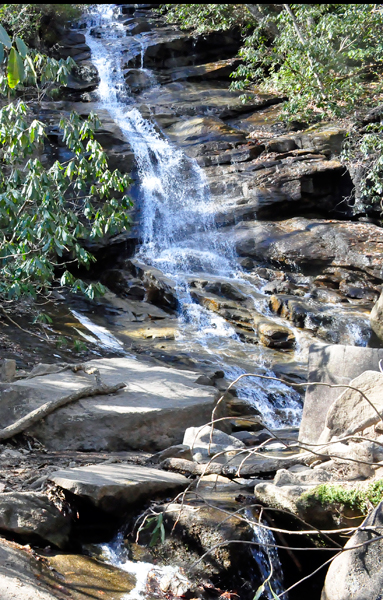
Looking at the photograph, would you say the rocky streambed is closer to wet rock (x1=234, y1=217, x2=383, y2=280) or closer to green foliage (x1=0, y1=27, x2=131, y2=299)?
wet rock (x1=234, y1=217, x2=383, y2=280)

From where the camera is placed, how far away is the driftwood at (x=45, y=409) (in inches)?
229

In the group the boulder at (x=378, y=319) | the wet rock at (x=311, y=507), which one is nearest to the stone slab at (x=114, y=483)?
the wet rock at (x=311, y=507)

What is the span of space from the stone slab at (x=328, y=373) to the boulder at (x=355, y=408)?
71 centimetres

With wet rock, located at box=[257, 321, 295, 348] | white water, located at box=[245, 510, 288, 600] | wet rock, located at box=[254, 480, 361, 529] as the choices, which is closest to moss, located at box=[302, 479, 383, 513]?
wet rock, located at box=[254, 480, 361, 529]

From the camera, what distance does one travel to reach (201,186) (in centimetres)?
1786

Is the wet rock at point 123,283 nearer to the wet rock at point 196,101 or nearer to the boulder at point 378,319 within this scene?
the boulder at point 378,319

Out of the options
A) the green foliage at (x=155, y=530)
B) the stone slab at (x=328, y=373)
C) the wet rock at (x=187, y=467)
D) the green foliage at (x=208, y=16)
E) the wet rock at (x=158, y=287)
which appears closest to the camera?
the green foliage at (x=155, y=530)

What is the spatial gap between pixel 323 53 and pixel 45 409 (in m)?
15.6

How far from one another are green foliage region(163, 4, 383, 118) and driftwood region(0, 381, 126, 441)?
13777mm

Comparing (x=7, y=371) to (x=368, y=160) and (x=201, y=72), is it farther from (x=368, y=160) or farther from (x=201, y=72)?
(x=201, y=72)

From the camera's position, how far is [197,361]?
10.8 m

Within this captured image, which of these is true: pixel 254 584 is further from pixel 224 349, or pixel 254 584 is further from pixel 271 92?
pixel 271 92

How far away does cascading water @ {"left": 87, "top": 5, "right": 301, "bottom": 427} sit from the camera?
12516 mm

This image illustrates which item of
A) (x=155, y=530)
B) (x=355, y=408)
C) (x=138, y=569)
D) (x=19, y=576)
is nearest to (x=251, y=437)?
(x=355, y=408)
